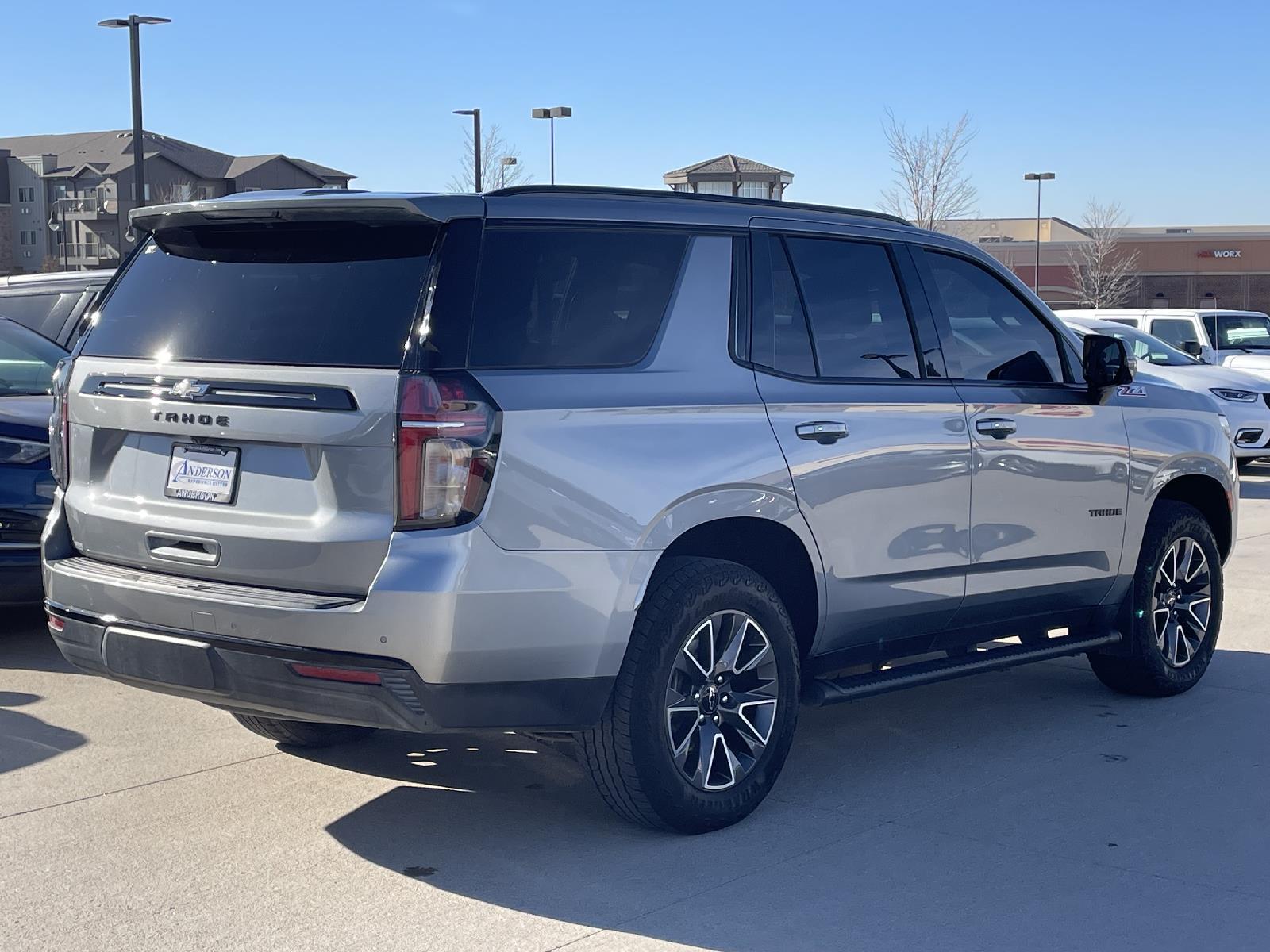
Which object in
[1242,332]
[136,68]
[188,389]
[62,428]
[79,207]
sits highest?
[79,207]

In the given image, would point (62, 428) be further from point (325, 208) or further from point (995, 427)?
point (995, 427)

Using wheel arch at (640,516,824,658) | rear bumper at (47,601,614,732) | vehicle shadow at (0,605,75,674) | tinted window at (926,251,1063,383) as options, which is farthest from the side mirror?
vehicle shadow at (0,605,75,674)

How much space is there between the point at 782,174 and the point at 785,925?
60.1 meters

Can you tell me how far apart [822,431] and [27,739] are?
3252 millimetres

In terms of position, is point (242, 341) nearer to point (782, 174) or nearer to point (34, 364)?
point (34, 364)

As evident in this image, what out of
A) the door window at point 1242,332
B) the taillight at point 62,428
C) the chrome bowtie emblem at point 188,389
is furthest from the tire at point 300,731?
the door window at point 1242,332

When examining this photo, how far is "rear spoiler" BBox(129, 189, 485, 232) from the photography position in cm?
433

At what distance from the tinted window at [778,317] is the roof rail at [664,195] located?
0.17 m

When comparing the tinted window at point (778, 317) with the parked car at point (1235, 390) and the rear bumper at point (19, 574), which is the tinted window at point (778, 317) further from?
the parked car at point (1235, 390)

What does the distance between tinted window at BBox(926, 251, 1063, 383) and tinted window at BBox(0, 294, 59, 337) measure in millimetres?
6818

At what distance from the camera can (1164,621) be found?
673 cm

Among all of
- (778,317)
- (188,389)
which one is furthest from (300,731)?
(778,317)

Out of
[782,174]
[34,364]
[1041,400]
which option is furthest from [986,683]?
[782,174]

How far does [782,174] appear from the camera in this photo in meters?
62.4
